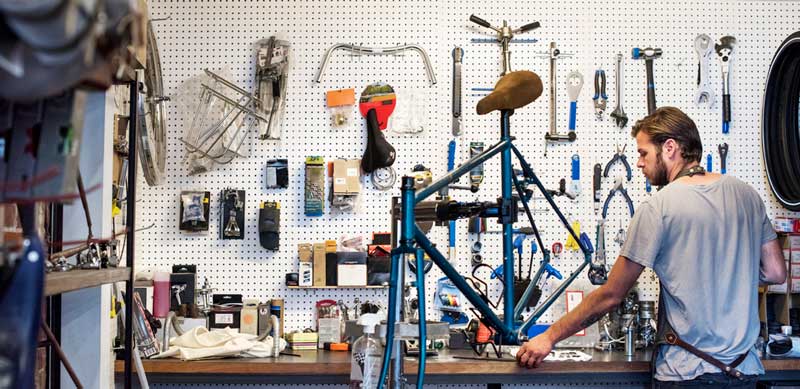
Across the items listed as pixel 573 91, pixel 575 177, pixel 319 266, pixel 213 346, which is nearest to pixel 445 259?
pixel 213 346

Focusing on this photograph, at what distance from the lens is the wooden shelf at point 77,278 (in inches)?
51.1

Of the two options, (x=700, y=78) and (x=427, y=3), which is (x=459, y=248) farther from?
(x=700, y=78)

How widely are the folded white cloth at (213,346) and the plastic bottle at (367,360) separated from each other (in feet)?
3.91

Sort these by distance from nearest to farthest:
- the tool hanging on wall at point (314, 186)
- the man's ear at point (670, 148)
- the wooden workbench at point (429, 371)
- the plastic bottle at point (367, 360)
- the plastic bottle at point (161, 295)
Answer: the plastic bottle at point (367, 360) < the man's ear at point (670, 148) < the wooden workbench at point (429, 371) < the plastic bottle at point (161, 295) < the tool hanging on wall at point (314, 186)

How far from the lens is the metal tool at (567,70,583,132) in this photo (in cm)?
372

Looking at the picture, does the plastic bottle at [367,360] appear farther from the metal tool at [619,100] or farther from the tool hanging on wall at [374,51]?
the metal tool at [619,100]

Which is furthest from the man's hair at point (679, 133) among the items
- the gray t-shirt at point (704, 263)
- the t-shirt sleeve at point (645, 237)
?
the t-shirt sleeve at point (645, 237)

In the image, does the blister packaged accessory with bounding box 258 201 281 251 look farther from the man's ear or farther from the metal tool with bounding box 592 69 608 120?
the man's ear

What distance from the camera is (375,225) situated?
144 inches

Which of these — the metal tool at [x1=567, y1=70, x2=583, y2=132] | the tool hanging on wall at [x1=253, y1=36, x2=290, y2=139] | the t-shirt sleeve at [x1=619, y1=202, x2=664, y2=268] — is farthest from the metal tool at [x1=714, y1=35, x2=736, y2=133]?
the tool hanging on wall at [x1=253, y1=36, x2=290, y2=139]

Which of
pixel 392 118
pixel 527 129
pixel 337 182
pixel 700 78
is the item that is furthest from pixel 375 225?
pixel 700 78

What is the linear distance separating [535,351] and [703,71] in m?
1.77

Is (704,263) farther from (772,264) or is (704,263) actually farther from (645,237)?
(772,264)

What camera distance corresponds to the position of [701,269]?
2.58m
